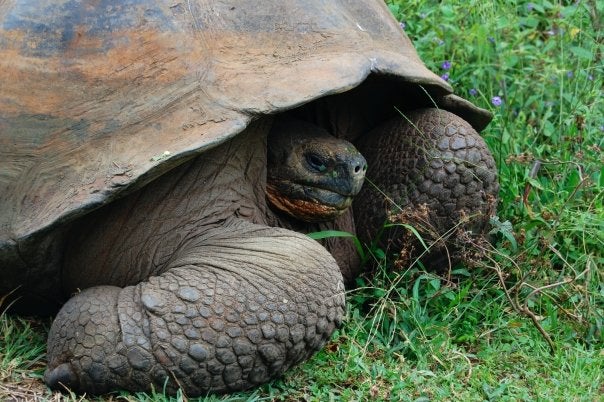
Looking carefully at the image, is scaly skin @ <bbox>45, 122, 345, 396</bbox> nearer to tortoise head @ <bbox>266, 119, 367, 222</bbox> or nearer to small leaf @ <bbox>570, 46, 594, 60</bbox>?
tortoise head @ <bbox>266, 119, 367, 222</bbox>

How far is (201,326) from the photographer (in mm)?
3133

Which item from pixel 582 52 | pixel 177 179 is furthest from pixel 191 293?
pixel 582 52

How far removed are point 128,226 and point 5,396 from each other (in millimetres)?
739

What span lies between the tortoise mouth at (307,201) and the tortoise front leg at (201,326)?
45cm

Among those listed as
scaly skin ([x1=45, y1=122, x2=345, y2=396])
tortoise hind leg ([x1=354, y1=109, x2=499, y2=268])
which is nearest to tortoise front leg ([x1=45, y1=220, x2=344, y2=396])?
scaly skin ([x1=45, y1=122, x2=345, y2=396])

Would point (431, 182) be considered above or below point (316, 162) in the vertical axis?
below

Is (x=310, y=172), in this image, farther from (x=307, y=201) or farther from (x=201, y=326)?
(x=201, y=326)

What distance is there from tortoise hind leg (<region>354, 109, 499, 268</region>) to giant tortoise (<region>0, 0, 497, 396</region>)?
0.31 m

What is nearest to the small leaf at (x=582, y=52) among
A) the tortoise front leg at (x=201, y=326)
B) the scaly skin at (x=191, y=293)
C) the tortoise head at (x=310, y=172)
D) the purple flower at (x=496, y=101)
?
the purple flower at (x=496, y=101)

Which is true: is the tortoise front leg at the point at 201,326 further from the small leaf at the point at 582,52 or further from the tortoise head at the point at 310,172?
the small leaf at the point at 582,52

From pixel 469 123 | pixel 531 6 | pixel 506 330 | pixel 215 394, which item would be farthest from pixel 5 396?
pixel 531 6

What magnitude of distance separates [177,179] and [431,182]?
112cm

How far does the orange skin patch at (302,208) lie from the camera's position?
382 centimetres

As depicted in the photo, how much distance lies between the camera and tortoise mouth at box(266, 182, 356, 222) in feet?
12.4
